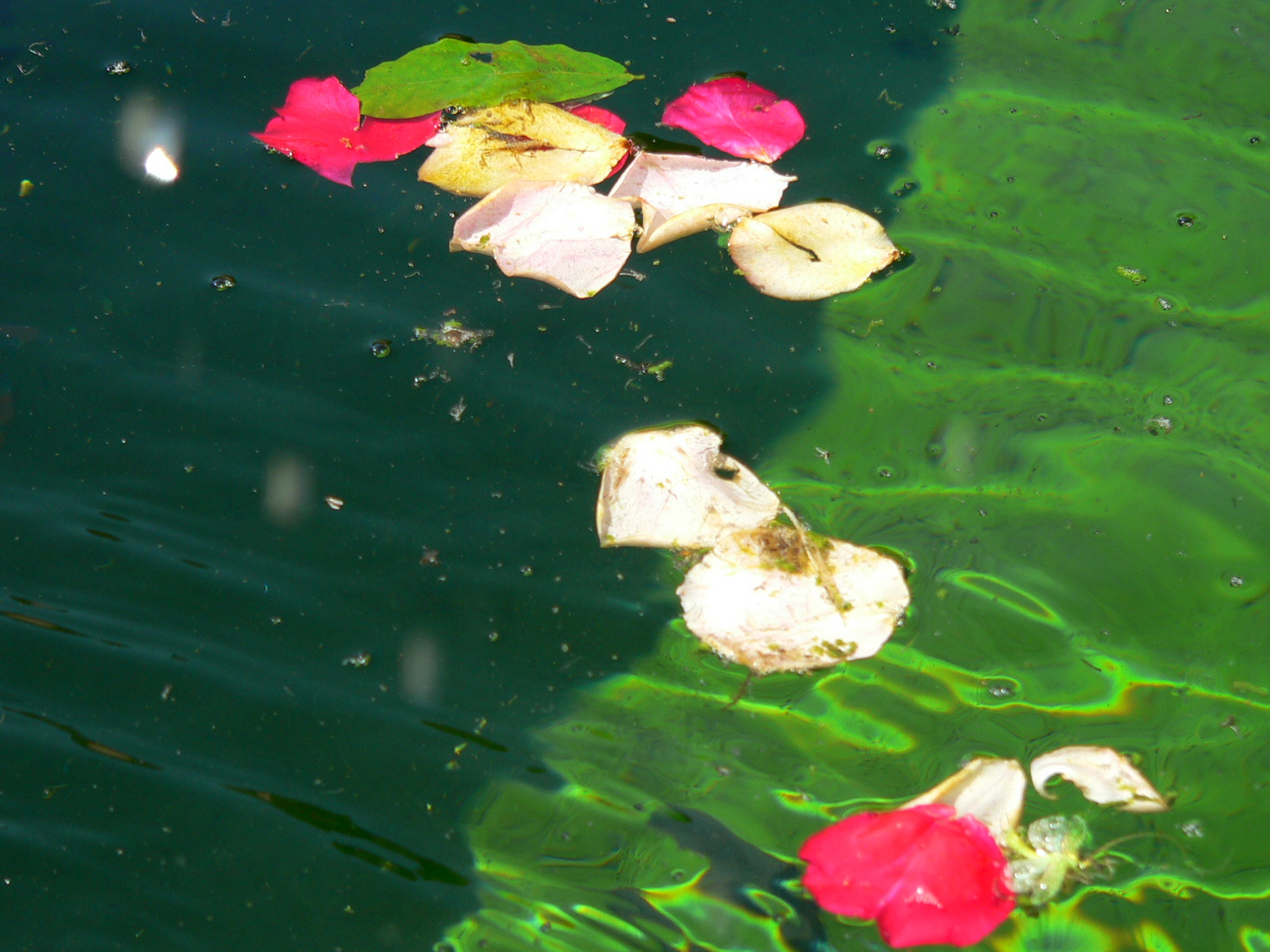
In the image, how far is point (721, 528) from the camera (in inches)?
46.9

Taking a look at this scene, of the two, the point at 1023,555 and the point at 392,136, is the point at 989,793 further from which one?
the point at 392,136

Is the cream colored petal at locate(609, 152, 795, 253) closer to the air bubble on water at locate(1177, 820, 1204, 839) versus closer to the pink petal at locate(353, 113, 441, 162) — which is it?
the pink petal at locate(353, 113, 441, 162)

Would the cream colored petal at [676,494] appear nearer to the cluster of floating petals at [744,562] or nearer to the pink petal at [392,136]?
the cluster of floating petals at [744,562]

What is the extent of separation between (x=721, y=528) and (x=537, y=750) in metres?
0.31

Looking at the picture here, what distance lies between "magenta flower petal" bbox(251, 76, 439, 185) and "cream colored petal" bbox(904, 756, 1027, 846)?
1075mm

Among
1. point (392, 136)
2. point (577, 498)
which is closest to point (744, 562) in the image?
point (577, 498)

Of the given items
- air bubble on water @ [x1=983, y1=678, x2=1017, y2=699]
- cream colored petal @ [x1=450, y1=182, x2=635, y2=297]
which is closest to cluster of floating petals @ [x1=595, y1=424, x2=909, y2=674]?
air bubble on water @ [x1=983, y1=678, x2=1017, y2=699]

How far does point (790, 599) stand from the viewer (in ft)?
3.76

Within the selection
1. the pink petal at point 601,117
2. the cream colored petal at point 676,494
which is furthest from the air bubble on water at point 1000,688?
the pink petal at point 601,117

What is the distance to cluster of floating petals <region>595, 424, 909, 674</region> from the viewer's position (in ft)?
3.72

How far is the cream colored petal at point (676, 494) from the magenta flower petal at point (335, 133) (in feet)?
1.92

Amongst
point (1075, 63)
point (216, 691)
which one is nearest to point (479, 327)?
point (216, 691)

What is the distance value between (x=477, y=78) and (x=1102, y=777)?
3.94 ft

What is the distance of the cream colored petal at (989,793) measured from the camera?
1.02 m
